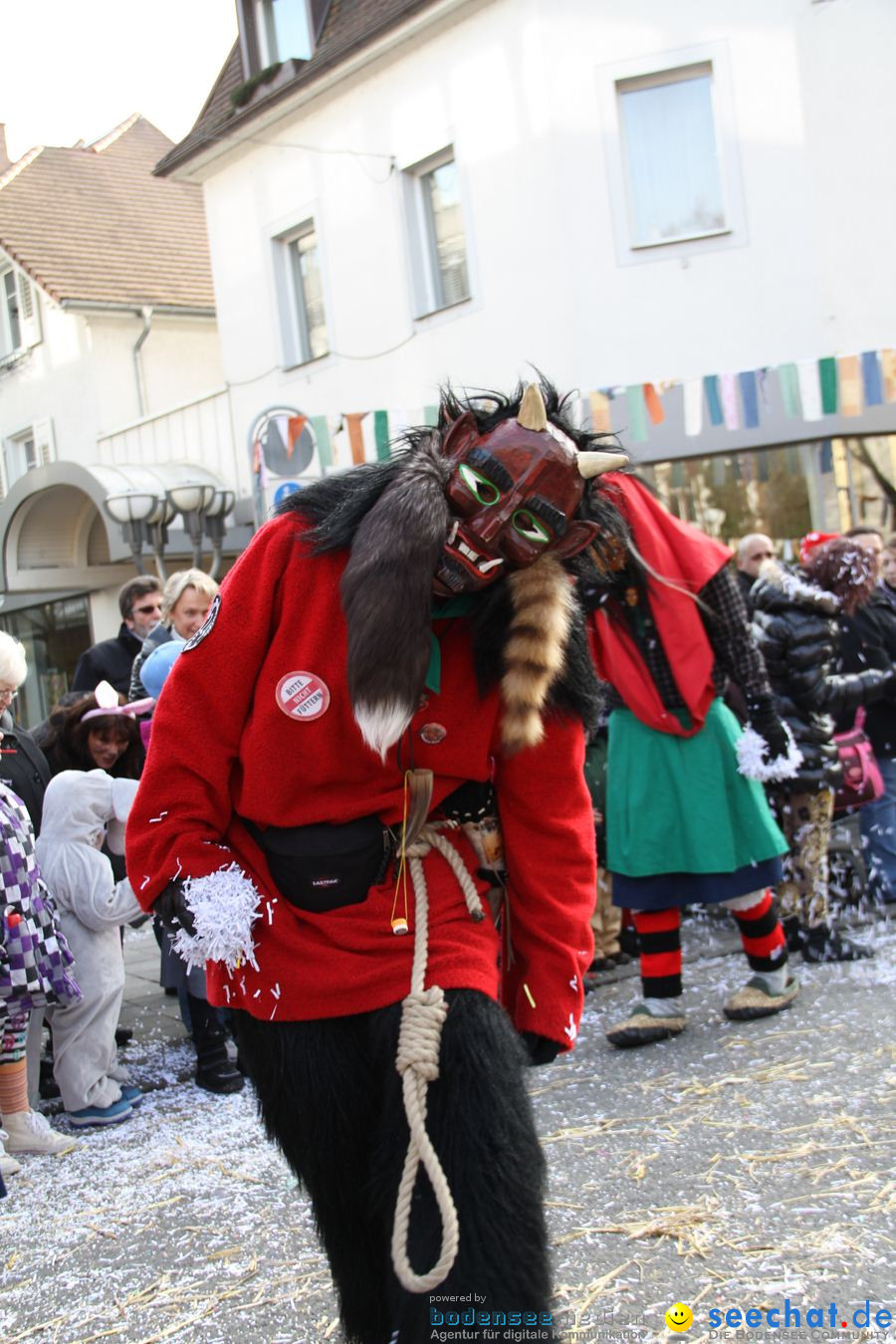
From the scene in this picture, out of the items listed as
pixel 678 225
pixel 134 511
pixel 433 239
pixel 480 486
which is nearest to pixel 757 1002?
pixel 480 486

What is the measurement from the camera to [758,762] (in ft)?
16.4

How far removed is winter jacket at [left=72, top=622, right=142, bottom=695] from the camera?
690cm

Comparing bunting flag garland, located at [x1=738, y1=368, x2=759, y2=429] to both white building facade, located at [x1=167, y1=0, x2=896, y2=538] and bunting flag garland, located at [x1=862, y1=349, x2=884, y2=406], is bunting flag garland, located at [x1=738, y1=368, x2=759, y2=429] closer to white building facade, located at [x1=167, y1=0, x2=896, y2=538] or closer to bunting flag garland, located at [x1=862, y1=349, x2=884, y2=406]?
white building facade, located at [x1=167, y1=0, x2=896, y2=538]

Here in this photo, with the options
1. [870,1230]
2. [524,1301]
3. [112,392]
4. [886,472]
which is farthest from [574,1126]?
[112,392]

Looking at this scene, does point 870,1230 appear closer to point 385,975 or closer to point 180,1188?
point 385,975

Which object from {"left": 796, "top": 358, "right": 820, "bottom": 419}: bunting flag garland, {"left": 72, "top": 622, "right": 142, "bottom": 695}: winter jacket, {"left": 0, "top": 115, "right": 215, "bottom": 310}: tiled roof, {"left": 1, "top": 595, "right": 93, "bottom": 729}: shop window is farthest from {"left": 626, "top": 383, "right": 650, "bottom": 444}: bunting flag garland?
{"left": 1, "top": 595, "right": 93, "bottom": 729}: shop window

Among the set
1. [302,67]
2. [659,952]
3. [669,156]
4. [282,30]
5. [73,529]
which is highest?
[282,30]

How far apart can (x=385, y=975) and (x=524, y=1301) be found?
22.5 inches

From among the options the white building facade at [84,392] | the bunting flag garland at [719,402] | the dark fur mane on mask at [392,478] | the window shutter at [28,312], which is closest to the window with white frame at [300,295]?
the white building facade at [84,392]

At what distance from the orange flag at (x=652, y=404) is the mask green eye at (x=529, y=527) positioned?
9.10 meters

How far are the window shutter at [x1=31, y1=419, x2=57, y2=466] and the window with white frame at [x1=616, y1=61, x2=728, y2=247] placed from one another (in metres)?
10.8

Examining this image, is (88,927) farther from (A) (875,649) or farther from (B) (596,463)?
(A) (875,649)

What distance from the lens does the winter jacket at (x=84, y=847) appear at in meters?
4.86

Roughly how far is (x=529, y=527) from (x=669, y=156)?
1165cm
